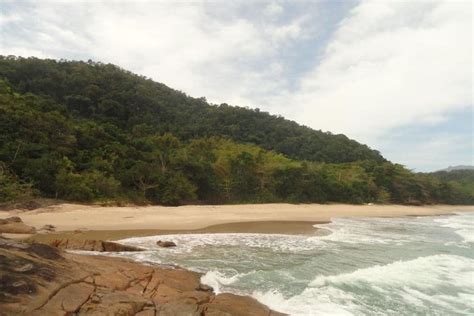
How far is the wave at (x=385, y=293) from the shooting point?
8492 mm

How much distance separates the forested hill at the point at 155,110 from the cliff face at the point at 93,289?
4507cm

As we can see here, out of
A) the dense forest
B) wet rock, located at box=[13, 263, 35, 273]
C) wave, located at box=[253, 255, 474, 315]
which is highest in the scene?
the dense forest

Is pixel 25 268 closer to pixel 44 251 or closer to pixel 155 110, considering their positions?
pixel 44 251

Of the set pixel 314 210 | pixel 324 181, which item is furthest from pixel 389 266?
pixel 324 181

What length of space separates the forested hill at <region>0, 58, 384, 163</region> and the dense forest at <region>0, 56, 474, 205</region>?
0.71ft

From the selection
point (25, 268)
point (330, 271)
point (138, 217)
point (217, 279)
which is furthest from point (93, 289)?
point (138, 217)

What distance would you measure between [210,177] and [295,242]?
A: 19.8m

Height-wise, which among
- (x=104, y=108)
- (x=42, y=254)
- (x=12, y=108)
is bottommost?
(x=42, y=254)

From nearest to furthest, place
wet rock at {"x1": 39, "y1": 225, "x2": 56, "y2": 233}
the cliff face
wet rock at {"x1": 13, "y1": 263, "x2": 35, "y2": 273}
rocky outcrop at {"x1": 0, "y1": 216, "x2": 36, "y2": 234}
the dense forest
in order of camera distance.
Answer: the cliff face → wet rock at {"x1": 13, "y1": 263, "x2": 35, "y2": 273} → rocky outcrop at {"x1": 0, "y1": 216, "x2": 36, "y2": 234} → wet rock at {"x1": 39, "y1": 225, "x2": 56, "y2": 233} → the dense forest

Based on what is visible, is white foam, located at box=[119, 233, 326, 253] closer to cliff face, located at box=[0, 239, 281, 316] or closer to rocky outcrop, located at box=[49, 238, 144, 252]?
rocky outcrop, located at box=[49, 238, 144, 252]

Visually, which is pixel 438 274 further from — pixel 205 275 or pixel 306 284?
pixel 205 275

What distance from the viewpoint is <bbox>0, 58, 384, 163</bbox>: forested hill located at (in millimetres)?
54469

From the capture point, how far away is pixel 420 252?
16750 millimetres

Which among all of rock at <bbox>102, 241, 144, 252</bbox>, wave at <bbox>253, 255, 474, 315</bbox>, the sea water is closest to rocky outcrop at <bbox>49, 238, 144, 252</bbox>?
rock at <bbox>102, 241, 144, 252</bbox>
